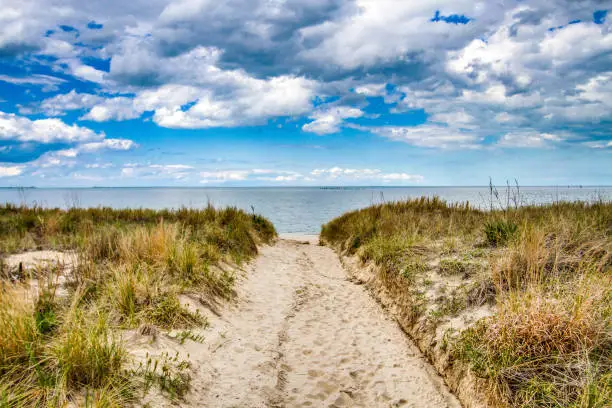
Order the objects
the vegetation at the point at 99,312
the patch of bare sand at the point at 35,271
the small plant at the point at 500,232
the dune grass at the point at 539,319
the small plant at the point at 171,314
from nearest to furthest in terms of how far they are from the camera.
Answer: the vegetation at the point at 99,312, the dune grass at the point at 539,319, the patch of bare sand at the point at 35,271, the small plant at the point at 171,314, the small plant at the point at 500,232

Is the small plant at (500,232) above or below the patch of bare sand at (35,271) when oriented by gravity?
above

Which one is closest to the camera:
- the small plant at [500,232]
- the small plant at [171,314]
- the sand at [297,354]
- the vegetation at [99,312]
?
the vegetation at [99,312]

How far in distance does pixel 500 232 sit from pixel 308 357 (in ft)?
18.0

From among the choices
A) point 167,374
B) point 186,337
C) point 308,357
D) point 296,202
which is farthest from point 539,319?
point 296,202

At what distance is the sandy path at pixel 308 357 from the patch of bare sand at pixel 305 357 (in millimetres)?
14

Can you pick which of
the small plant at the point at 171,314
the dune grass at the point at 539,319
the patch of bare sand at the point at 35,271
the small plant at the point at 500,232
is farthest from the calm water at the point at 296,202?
the small plant at the point at 171,314

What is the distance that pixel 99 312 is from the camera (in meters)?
5.11

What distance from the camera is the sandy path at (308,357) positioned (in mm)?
4941

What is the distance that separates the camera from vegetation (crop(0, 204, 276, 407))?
12.1 ft

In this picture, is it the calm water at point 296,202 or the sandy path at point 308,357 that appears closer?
the sandy path at point 308,357

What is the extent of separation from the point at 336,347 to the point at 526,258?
11.7ft

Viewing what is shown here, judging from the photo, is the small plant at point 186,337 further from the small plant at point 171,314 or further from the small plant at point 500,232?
the small plant at point 500,232

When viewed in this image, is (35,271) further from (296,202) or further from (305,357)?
(296,202)

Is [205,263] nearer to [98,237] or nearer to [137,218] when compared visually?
[98,237]
